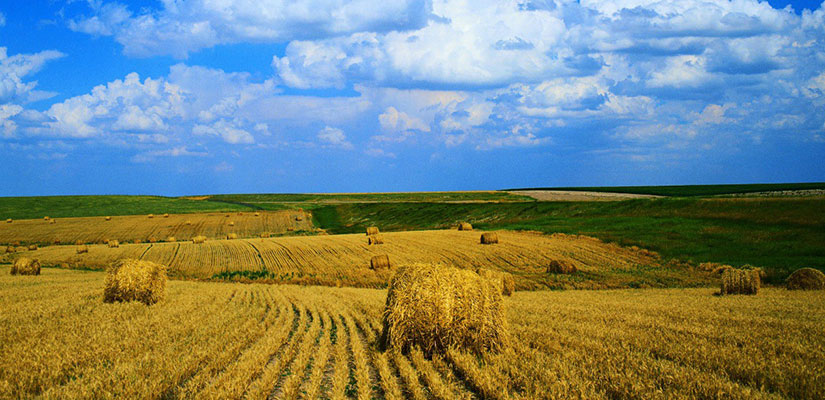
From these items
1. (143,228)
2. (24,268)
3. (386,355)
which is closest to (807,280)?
(386,355)

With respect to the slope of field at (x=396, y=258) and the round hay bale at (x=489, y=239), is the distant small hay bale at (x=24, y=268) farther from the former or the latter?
the round hay bale at (x=489, y=239)

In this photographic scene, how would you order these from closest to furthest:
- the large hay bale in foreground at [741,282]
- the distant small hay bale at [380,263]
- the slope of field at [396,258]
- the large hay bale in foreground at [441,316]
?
1. the large hay bale in foreground at [441,316]
2. the large hay bale in foreground at [741,282]
3. the slope of field at [396,258]
4. the distant small hay bale at [380,263]

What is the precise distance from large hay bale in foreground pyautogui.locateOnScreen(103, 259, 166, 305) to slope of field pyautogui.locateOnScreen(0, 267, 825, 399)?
4.47 feet

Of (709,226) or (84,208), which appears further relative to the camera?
(84,208)

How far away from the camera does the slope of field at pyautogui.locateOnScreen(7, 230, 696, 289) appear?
1030 inches

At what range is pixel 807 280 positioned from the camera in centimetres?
2070

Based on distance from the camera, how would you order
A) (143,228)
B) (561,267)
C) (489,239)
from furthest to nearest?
(143,228), (489,239), (561,267)

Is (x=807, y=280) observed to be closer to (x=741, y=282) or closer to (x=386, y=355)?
(x=741, y=282)

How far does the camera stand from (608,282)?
24.9m

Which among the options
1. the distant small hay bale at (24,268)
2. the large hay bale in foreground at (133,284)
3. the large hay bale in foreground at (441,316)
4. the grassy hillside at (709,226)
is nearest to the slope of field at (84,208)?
the grassy hillside at (709,226)

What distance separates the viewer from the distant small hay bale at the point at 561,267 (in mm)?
27203

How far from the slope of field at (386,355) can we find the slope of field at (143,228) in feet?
144

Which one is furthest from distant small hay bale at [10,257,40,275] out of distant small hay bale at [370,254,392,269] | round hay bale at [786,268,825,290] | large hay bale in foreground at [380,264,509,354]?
round hay bale at [786,268,825,290]

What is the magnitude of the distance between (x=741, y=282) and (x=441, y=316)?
15.1m
